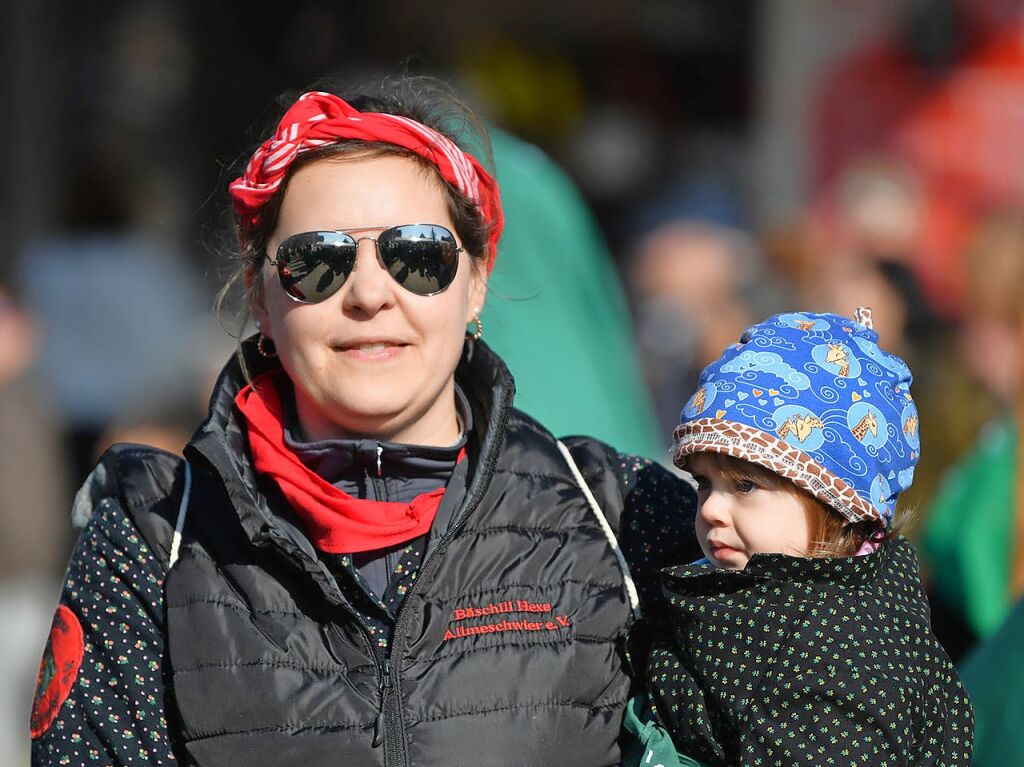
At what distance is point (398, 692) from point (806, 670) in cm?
61

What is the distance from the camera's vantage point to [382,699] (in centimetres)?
239

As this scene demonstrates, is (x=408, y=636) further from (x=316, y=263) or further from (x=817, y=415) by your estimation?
(x=817, y=415)

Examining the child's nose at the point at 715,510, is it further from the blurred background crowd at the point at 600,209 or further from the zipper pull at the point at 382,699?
the blurred background crowd at the point at 600,209

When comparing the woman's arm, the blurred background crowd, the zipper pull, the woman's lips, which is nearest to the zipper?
the zipper pull

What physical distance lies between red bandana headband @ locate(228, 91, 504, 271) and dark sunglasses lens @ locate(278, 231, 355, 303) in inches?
4.4

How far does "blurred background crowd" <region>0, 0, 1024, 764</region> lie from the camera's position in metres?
4.52

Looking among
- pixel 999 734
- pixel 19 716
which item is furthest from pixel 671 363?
pixel 999 734

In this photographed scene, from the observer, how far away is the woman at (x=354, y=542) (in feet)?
7.92

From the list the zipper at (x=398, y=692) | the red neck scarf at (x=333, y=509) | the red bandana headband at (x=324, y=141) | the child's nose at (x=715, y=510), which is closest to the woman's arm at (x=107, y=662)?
the red neck scarf at (x=333, y=509)

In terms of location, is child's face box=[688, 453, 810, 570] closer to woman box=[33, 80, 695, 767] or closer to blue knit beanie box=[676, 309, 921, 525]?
blue knit beanie box=[676, 309, 921, 525]

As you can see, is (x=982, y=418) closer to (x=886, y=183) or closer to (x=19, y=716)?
(x=886, y=183)

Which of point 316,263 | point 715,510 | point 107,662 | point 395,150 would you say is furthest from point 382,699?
point 395,150

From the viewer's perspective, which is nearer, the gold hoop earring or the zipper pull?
the zipper pull

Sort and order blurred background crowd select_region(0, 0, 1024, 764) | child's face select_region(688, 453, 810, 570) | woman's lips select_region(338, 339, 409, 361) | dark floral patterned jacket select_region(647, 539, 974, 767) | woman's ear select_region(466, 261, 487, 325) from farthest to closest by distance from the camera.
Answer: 1. blurred background crowd select_region(0, 0, 1024, 764)
2. woman's ear select_region(466, 261, 487, 325)
3. woman's lips select_region(338, 339, 409, 361)
4. child's face select_region(688, 453, 810, 570)
5. dark floral patterned jacket select_region(647, 539, 974, 767)
